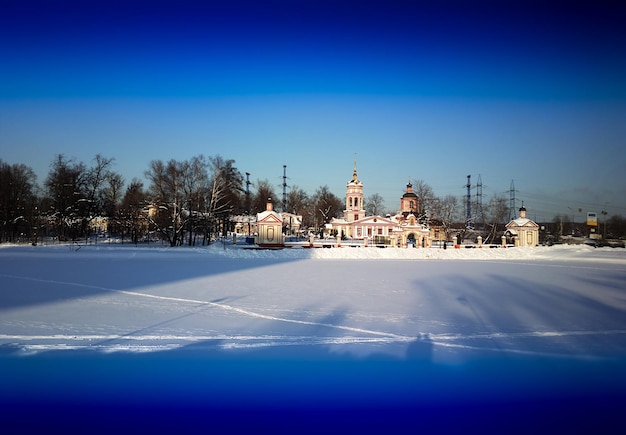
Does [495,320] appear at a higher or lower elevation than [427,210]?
lower

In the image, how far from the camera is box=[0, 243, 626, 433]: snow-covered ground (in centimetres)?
530

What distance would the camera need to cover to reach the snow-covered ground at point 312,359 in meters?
5.30

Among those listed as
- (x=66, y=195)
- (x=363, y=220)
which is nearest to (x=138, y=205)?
(x=66, y=195)

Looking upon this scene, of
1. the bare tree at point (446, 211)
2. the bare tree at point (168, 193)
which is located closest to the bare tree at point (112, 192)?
the bare tree at point (168, 193)

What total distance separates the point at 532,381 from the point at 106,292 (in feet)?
41.2

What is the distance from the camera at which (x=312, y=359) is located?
283 inches

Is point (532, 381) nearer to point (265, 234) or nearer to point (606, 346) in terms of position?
point (606, 346)

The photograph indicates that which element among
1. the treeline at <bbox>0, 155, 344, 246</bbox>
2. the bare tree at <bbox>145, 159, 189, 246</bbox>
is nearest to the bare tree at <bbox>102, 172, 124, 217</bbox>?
the treeline at <bbox>0, 155, 344, 246</bbox>

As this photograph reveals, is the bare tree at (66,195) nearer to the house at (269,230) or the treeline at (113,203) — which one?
Answer: the treeline at (113,203)

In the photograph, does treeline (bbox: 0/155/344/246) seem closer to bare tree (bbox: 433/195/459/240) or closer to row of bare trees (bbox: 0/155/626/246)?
row of bare trees (bbox: 0/155/626/246)

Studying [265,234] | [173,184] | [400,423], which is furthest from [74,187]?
[400,423]

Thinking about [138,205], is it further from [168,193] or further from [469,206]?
[469,206]

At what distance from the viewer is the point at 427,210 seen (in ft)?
229

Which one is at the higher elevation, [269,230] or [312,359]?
[269,230]
